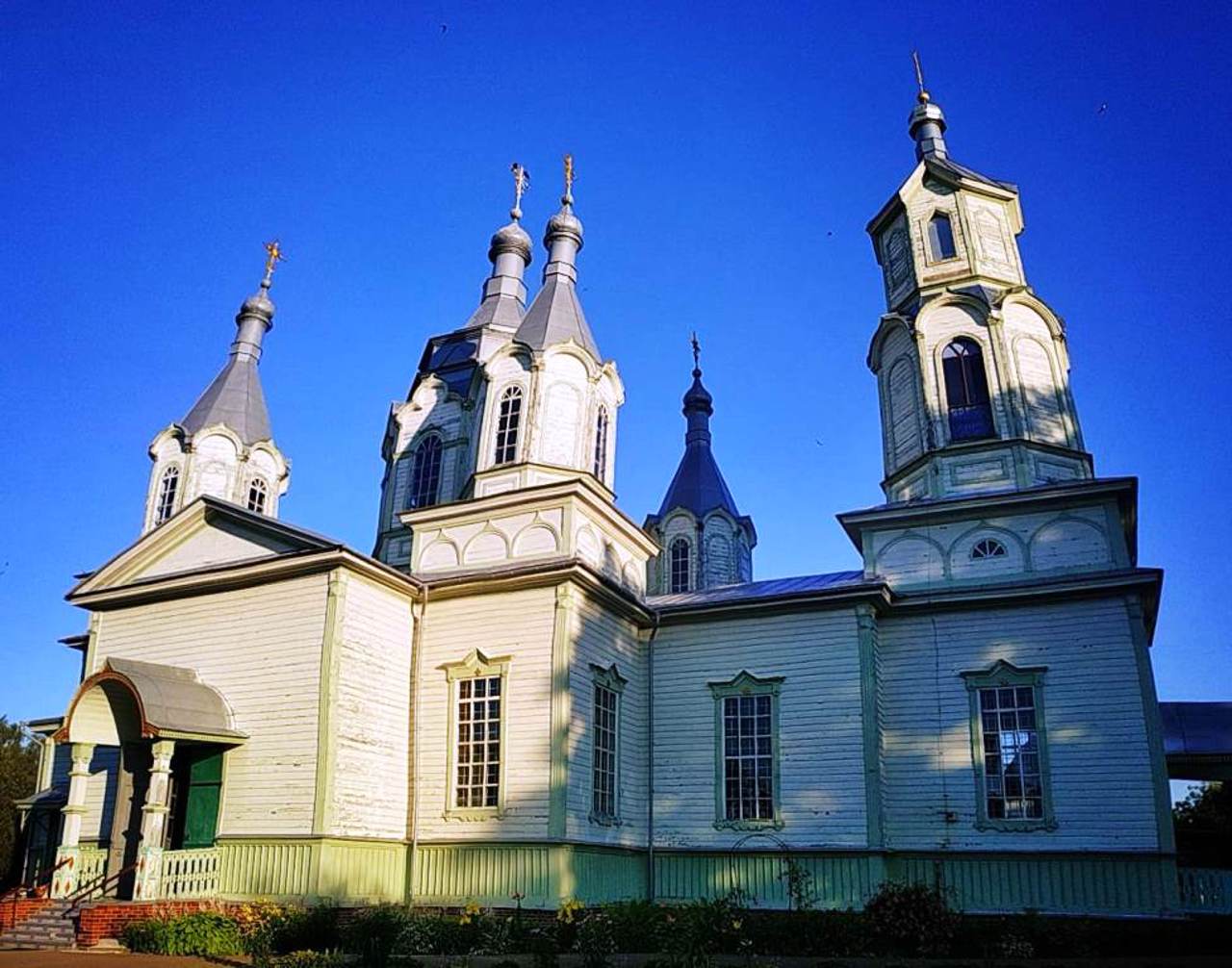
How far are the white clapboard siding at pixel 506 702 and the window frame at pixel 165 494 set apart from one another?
420 inches

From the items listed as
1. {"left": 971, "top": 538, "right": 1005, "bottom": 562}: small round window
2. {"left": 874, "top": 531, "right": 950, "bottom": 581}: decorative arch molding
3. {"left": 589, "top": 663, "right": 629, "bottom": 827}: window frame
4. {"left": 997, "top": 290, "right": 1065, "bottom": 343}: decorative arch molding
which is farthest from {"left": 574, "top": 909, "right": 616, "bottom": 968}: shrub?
{"left": 997, "top": 290, "right": 1065, "bottom": 343}: decorative arch molding

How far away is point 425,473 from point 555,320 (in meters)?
5.68

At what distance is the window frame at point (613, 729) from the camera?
53.2 ft

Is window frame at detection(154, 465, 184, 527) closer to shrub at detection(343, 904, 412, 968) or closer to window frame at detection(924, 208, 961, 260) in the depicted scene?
shrub at detection(343, 904, 412, 968)

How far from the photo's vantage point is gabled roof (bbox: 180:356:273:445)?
25.8 metres

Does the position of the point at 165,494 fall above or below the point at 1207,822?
above

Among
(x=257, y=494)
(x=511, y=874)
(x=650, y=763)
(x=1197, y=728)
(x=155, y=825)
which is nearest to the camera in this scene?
(x=155, y=825)

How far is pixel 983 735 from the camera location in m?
16.5

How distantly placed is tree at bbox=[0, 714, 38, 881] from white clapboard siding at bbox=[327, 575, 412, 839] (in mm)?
16051

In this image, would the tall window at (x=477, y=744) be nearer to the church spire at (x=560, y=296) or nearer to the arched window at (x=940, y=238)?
the church spire at (x=560, y=296)

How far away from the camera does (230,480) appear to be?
82.9 feet

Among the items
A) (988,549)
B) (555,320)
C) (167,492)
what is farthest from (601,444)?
(167,492)

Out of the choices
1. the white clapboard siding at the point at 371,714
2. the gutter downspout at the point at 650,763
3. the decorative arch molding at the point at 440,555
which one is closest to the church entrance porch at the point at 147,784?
the white clapboard siding at the point at 371,714

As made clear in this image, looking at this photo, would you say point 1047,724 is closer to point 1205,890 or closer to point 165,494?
point 1205,890
